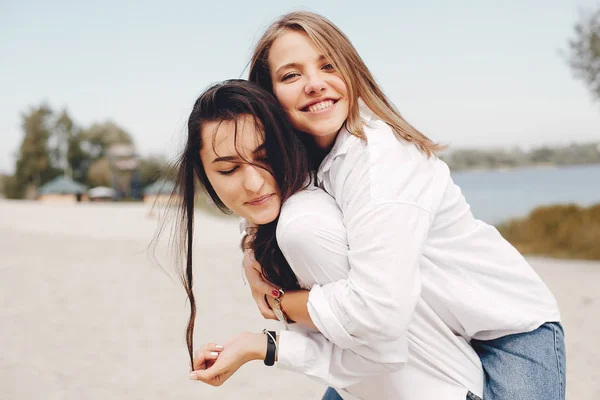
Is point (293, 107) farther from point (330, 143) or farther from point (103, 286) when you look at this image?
point (103, 286)

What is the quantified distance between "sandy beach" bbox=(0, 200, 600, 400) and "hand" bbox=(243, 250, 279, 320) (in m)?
0.35

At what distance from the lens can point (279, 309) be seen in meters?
1.75

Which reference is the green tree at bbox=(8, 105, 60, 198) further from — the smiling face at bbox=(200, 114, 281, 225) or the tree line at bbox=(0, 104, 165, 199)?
the smiling face at bbox=(200, 114, 281, 225)

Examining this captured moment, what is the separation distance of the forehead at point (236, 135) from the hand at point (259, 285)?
0.41 meters

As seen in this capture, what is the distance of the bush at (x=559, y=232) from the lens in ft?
36.4

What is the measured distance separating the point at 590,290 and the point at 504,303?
6919 mm

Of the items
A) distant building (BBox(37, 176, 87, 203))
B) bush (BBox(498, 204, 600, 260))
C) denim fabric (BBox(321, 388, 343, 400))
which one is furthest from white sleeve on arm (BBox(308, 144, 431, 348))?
distant building (BBox(37, 176, 87, 203))

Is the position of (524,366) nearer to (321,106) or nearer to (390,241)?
(390,241)

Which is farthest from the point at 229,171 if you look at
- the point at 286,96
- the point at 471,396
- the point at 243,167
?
the point at 471,396

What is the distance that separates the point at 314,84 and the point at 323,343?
726 millimetres

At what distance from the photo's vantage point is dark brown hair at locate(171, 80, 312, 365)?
5.57ft

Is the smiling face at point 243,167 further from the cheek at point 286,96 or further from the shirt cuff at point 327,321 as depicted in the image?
the shirt cuff at point 327,321

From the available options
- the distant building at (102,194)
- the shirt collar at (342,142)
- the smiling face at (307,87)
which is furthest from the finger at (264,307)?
the distant building at (102,194)

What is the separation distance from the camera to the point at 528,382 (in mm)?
1615
